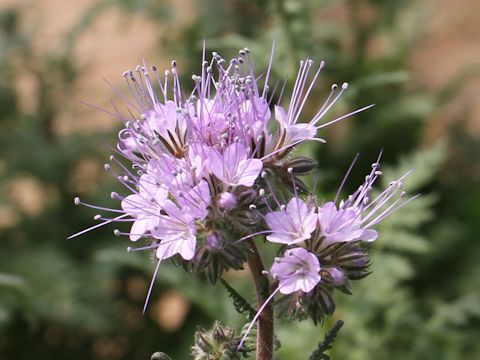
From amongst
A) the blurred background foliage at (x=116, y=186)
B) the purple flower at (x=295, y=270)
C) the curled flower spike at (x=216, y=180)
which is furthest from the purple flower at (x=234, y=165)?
the blurred background foliage at (x=116, y=186)

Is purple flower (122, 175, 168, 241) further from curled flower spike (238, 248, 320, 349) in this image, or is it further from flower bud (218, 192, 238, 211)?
curled flower spike (238, 248, 320, 349)

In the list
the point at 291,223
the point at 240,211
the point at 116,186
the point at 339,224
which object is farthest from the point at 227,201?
the point at 116,186

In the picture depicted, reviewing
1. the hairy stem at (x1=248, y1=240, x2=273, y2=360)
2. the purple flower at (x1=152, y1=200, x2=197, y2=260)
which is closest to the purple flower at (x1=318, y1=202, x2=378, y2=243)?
the hairy stem at (x1=248, y1=240, x2=273, y2=360)

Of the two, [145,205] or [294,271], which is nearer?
[294,271]

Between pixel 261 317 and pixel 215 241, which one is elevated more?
pixel 215 241

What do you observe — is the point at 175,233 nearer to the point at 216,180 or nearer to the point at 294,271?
the point at 216,180

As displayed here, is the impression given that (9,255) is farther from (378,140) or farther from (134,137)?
(134,137)
